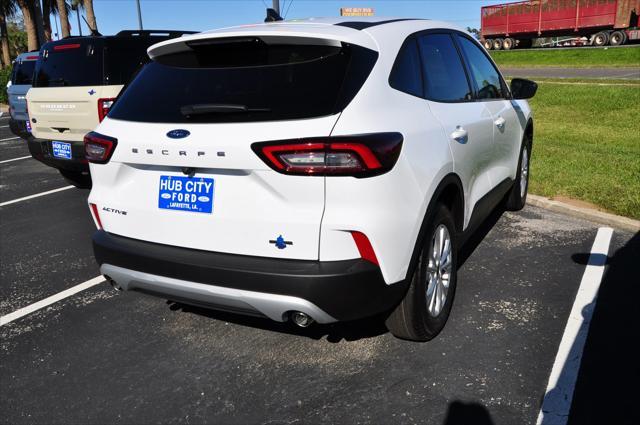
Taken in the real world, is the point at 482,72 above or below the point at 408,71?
below

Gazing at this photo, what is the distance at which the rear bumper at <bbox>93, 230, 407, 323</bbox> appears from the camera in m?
2.46

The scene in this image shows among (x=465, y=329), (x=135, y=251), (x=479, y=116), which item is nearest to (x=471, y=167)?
(x=479, y=116)

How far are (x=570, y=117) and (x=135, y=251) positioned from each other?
11160 millimetres

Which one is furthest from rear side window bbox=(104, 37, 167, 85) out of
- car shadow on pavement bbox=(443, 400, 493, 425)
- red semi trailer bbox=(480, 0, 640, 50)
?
red semi trailer bbox=(480, 0, 640, 50)

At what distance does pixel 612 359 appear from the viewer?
118 inches

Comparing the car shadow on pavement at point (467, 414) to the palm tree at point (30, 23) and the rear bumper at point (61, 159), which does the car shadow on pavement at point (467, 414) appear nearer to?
the rear bumper at point (61, 159)

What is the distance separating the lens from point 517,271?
4.28 metres

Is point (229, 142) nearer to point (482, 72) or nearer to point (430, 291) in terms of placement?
point (430, 291)

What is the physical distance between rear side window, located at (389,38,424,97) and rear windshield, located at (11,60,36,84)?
36.2 feet

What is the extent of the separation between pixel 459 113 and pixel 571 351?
153cm

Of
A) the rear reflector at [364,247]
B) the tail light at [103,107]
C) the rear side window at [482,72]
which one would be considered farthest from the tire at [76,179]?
the rear reflector at [364,247]

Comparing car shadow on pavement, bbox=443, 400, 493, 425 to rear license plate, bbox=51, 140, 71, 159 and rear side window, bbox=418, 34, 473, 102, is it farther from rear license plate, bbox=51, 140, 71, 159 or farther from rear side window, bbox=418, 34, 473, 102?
rear license plate, bbox=51, 140, 71, 159

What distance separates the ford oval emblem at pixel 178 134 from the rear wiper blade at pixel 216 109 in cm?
10

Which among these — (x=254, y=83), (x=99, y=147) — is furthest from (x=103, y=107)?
(x=254, y=83)
